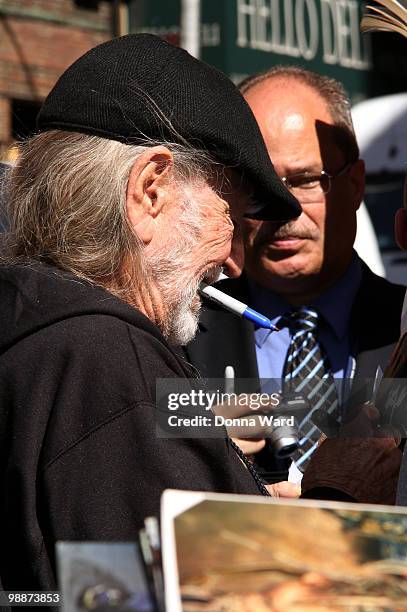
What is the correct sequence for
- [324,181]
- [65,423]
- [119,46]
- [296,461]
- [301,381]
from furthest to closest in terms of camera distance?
[324,181]
[301,381]
[296,461]
[119,46]
[65,423]

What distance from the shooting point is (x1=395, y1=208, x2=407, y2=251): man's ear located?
2539 mm

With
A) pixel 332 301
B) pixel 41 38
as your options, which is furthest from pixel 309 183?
pixel 41 38

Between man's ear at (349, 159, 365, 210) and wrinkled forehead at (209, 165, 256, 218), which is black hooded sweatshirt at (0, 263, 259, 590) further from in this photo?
man's ear at (349, 159, 365, 210)

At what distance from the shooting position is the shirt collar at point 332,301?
3008mm

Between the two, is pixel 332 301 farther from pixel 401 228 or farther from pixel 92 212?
pixel 92 212

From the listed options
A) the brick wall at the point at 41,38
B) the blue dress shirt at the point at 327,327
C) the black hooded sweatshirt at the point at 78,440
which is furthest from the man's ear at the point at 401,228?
the brick wall at the point at 41,38

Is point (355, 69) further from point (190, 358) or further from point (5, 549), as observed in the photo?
point (5, 549)

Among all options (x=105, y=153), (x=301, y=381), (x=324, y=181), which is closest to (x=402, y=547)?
(x=105, y=153)

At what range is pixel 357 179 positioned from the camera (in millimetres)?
3232

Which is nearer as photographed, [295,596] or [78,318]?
[295,596]

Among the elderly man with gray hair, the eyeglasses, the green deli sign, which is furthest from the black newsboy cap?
the green deli sign

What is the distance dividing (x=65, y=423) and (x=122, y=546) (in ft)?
1.88

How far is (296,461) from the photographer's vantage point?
2.39 meters

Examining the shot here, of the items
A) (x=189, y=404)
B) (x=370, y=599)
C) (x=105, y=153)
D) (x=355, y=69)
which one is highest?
(x=105, y=153)
